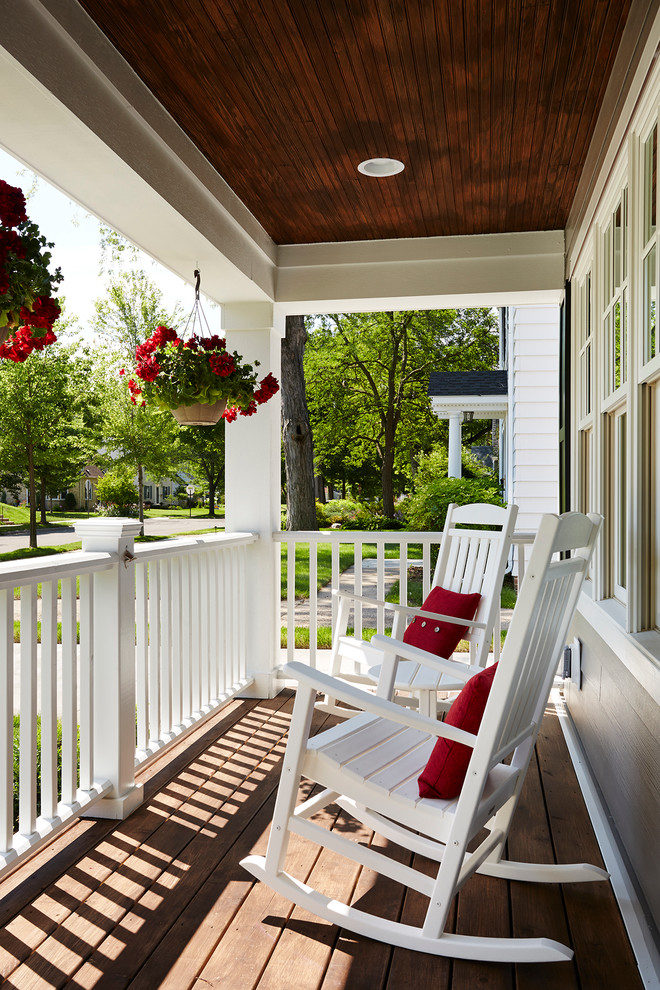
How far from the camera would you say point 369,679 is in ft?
10.8

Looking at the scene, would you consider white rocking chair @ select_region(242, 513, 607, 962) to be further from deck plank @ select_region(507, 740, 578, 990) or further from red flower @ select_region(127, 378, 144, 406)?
red flower @ select_region(127, 378, 144, 406)

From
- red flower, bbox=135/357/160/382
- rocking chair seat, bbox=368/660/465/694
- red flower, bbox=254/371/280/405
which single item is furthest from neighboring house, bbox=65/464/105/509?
rocking chair seat, bbox=368/660/465/694

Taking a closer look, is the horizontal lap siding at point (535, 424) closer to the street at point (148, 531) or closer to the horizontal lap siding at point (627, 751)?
the horizontal lap siding at point (627, 751)

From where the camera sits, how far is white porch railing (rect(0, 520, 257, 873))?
215 centimetres

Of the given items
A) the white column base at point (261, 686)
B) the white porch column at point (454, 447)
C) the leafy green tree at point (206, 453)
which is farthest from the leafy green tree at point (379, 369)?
the white column base at point (261, 686)

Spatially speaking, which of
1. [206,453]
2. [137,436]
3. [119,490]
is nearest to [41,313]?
[137,436]

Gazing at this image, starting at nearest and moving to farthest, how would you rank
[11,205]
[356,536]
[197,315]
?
[11,205], [197,315], [356,536]

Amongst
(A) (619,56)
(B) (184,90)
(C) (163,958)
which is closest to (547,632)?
(C) (163,958)

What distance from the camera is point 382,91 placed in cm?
271

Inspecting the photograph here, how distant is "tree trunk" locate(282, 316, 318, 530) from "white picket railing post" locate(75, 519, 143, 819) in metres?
5.79

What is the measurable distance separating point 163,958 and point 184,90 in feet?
8.94

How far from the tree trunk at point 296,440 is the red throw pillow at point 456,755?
6.61 m

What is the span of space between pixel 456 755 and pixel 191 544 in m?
1.85

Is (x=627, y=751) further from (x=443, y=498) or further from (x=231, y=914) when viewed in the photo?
(x=443, y=498)
